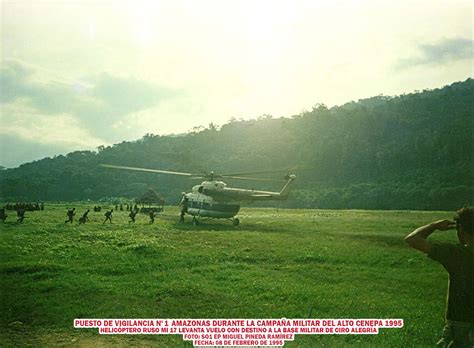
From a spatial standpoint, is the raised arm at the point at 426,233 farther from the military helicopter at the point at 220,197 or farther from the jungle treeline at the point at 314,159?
the military helicopter at the point at 220,197

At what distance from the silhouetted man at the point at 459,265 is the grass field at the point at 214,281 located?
378 centimetres

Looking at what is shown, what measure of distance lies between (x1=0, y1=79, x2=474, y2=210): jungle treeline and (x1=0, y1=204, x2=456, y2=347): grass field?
333cm

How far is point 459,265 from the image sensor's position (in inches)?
190

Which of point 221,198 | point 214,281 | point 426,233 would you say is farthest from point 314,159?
Result: point 426,233

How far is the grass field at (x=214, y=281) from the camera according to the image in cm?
905

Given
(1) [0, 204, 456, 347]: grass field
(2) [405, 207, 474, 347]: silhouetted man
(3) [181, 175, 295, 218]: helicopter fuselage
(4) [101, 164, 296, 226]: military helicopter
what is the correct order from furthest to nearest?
(3) [181, 175, 295, 218]: helicopter fuselage, (4) [101, 164, 296, 226]: military helicopter, (1) [0, 204, 456, 347]: grass field, (2) [405, 207, 474, 347]: silhouetted man

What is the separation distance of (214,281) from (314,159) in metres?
12.9

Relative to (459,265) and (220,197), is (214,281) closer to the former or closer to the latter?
(459,265)

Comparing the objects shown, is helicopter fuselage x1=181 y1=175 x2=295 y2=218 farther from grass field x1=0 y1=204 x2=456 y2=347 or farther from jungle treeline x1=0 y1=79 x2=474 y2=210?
grass field x1=0 y1=204 x2=456 y2=347

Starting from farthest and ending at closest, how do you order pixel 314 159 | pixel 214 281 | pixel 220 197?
pixel 220 197 → pixel 314 159 → pixel 214 281

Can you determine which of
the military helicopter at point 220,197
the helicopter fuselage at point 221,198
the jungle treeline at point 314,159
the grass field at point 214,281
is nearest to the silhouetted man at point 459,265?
the grass field at point 214,281

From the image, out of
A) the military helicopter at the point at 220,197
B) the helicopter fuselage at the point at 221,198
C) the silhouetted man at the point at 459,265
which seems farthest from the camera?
the helicopter fuselage at the point at 221,198

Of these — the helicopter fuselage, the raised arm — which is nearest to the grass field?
the raised arm

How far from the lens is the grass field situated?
905 centimetres
